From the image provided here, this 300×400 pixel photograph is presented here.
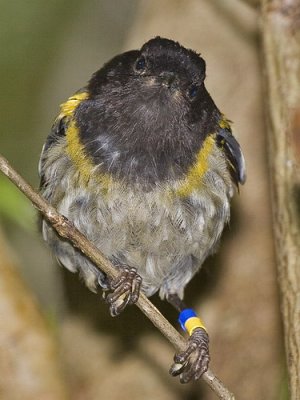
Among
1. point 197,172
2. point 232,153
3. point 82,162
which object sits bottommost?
point 232,153

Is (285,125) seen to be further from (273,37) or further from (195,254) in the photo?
(195,254)

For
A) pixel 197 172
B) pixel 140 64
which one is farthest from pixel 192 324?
pixel 140 64

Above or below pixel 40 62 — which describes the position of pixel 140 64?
below

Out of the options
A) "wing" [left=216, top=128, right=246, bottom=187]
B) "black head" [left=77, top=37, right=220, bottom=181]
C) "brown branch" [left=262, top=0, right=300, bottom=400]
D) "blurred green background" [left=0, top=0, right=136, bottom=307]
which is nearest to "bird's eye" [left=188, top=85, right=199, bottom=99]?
"black head" [left=77, top=37, right=220, bottom=181]

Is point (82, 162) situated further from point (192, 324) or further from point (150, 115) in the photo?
point (192, 324)

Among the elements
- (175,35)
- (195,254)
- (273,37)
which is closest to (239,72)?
(175,35)

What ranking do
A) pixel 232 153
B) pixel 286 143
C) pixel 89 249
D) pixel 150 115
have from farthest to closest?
pixel 232 153 → pixel 286 143 → pixel 150 115 → pixel 89 249
